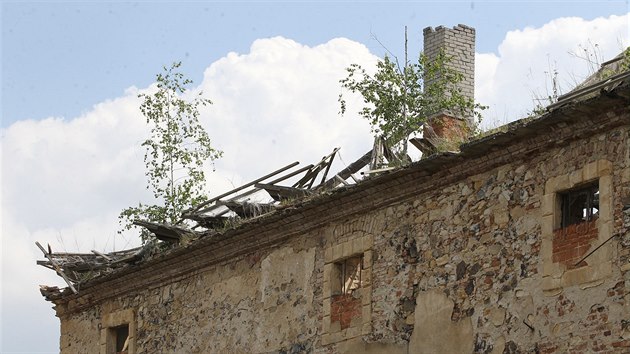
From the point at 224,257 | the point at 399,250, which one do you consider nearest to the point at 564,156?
the point at 399,250

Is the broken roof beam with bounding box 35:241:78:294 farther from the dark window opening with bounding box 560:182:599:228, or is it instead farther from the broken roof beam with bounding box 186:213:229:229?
the dark window opening with bounding box 560:182:599:228

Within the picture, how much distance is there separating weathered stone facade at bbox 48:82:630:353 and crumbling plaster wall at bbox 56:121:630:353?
2 centimetres

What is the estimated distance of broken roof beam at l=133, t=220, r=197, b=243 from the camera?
22125 mm

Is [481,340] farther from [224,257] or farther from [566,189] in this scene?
[224,257]

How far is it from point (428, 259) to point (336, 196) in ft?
5.86

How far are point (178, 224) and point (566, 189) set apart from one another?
8.77 metres

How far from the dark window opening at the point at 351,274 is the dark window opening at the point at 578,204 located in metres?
3.70

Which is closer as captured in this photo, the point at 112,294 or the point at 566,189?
the point at 566,189

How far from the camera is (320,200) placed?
18688 millimetres

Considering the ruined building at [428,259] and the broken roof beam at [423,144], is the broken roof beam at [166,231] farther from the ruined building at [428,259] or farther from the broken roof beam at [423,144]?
the broken roof beam at [423,144]

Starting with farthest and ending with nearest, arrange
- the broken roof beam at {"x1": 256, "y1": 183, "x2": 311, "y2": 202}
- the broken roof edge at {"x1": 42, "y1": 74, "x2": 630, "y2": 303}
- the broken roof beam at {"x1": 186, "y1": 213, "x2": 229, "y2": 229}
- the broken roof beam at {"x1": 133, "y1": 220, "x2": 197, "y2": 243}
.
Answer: the broken roof beam at {"x1": 133, "y1": 220, "x2": 197, "y2": 243}, the broken roof beam at {"x1": 186, "y1": 213, "x2": 229, "y2": 229}, the broken roof beam at {"x1": 256, "y1": 183, "x2": 311, "y2": 202}, the broken roof edge at {"x1": 42, "y1": 74, "x2": 630, "y2": 303}

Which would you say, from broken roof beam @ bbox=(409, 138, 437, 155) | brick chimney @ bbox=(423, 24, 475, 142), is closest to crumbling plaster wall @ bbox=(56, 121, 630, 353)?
broken roof beam @ bbox=(409, 138, 437, 155)

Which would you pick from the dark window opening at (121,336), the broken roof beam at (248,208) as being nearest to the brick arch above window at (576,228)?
the broken roof beam at (248,208)

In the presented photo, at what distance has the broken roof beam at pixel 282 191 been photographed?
2069 cm
